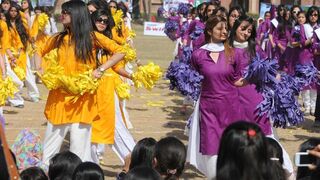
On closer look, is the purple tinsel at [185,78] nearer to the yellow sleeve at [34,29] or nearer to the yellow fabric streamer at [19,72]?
the yellow fabric streamer at [19,72]

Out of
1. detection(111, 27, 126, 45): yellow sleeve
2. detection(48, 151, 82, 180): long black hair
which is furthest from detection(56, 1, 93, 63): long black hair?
detection(48, 151, 82, 180): long black hair

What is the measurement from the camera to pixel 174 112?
42.7 ft

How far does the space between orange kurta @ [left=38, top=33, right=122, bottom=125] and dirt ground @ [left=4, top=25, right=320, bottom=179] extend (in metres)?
1.23

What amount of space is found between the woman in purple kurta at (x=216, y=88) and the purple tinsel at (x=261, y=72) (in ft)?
1.04

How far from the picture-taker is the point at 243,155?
3.58 meters

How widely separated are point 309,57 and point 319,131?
202cm

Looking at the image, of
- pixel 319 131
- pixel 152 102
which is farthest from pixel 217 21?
pixel 152 102

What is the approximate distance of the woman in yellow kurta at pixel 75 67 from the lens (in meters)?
6.74

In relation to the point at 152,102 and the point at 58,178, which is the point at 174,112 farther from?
the point at 58,178

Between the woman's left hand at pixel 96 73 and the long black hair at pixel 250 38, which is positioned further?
the long black hair at pixel 250 38

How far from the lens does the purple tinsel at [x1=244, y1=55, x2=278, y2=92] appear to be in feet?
21.4

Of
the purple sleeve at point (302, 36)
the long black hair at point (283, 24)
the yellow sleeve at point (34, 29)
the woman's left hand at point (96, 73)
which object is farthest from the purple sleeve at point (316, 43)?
the woman's left hand at point (96, 73)

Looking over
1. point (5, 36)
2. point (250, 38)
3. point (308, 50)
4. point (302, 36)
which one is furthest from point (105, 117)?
point (308, 50)

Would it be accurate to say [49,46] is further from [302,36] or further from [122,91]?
[302,36]
